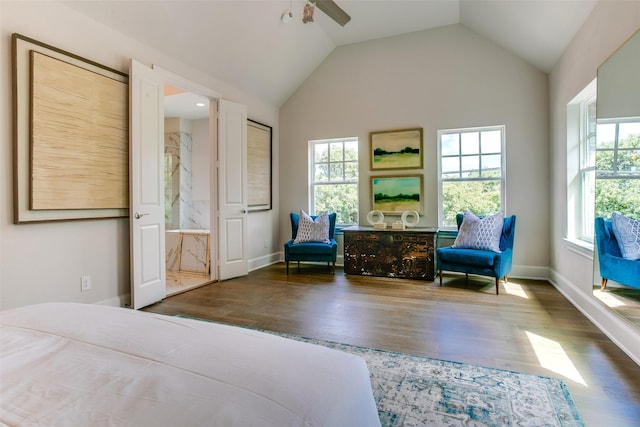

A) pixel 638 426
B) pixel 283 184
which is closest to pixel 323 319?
pixel 638 426

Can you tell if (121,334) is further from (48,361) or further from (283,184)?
(283,184)

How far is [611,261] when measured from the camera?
245cm

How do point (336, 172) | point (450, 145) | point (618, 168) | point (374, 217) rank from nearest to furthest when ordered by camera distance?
point (618, 168) → point (450, 145) → point (374, 217) → point (336, 172)

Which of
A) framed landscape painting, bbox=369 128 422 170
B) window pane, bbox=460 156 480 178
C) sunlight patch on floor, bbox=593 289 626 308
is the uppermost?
framed landscape painting, bbox=369 128 422 170

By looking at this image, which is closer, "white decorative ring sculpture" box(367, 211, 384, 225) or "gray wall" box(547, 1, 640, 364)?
"gray wall" box(547, 1, 640, 364)

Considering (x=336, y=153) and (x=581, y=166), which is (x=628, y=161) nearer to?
(x=581, y=166)

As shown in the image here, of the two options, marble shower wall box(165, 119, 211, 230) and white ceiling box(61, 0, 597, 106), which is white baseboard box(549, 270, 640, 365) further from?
marble shower wall box(165, 119, 211, 230)

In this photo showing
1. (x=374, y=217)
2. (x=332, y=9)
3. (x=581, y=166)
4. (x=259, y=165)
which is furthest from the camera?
(x=259, y=165)

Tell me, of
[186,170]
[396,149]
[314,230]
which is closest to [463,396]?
[314,230]

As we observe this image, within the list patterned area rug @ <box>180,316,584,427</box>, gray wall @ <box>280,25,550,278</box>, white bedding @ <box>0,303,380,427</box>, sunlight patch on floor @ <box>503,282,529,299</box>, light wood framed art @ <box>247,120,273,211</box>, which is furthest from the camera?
light wood framed art @ <box>247,120,273,211</box>

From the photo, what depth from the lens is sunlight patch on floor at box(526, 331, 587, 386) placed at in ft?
6.43

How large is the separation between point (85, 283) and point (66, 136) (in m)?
1.29

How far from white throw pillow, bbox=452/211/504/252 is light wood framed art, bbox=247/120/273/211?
9.91ft

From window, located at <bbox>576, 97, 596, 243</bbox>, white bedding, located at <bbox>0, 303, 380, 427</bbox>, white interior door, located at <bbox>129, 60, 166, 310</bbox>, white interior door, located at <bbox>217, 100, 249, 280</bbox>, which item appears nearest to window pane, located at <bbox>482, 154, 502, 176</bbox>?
window, located at <bbox>576, 97, 596, 243</bbox>
